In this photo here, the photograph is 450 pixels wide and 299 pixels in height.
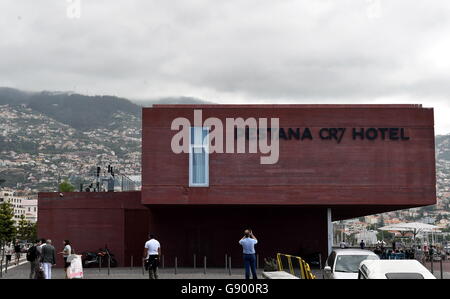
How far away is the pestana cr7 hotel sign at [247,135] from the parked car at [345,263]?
15.6 m

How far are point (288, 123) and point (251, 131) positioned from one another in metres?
1.87

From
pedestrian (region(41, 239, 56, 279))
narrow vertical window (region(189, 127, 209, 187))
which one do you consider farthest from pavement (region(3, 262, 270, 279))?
pedestrian (region(41, 239, 56, 279))

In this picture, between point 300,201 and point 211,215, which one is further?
point 211,215

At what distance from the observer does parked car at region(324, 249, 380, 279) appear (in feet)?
65.8

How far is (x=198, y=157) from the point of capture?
120ft

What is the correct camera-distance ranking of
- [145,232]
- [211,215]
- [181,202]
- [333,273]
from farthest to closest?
[145,232] < [211,215] < [181,202] < [333,273]

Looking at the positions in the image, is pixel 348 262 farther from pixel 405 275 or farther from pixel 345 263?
pixel 405 275

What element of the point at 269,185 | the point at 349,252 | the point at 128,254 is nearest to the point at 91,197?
the point at 128,254

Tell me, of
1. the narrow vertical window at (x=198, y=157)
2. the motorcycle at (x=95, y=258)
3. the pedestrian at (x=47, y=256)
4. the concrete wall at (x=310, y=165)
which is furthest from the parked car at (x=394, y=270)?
the motorcycle at (x=95, y=258)

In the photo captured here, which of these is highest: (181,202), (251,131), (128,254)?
(251,131)

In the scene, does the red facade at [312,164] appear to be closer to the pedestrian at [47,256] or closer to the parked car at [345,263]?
the pedestrian at [47,256]

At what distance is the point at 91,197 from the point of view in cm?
4494

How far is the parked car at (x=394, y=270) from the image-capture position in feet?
43.6
